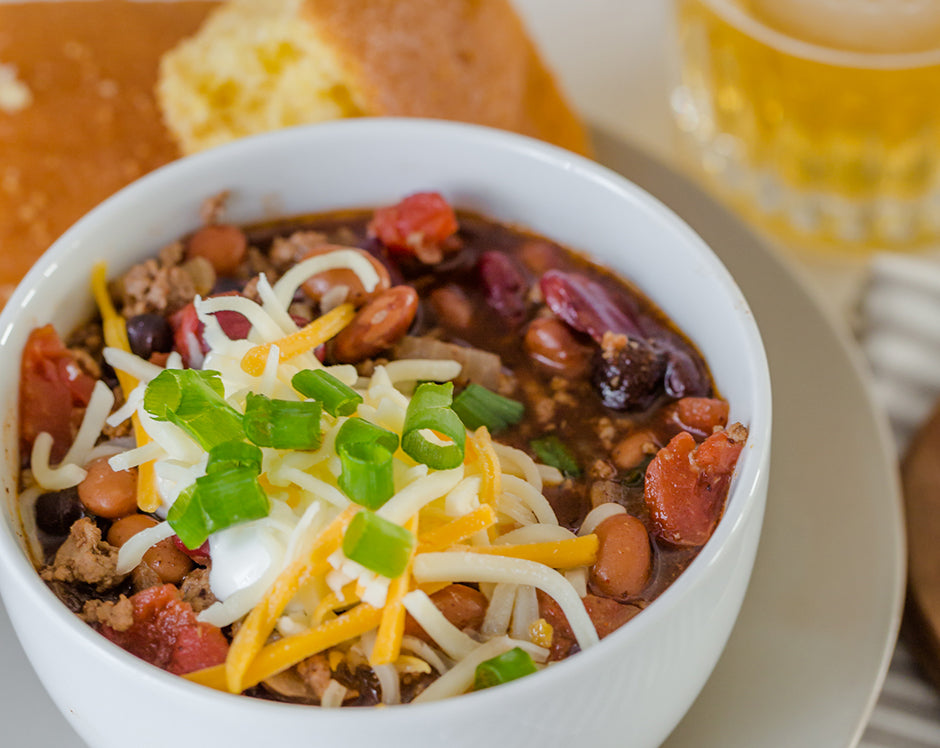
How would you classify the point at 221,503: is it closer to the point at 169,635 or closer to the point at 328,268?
the point at 169,635

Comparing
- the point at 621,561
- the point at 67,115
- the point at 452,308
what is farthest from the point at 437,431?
the point at 67,115

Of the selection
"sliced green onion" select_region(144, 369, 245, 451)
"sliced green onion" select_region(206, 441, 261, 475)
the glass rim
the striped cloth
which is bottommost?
the striped cloth

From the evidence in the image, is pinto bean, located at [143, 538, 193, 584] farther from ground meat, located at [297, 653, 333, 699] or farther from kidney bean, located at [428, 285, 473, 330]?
kidney bean, located at [428, 285, 473, 330]

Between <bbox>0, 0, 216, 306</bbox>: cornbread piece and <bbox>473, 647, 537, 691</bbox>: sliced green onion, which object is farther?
<bbox>0, 0, 216, 306</bbox>: cornbread piece

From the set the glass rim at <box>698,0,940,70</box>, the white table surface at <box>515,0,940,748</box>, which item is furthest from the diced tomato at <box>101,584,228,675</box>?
the glass rim at <box>698,0,940,70</box>

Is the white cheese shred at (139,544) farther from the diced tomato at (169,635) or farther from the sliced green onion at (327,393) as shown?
the sliced green onion at (327,393)

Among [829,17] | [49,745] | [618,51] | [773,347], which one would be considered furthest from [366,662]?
[618,51]

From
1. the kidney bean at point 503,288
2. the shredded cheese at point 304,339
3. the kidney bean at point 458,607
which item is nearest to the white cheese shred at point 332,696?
the kidney bean at point 458,607
